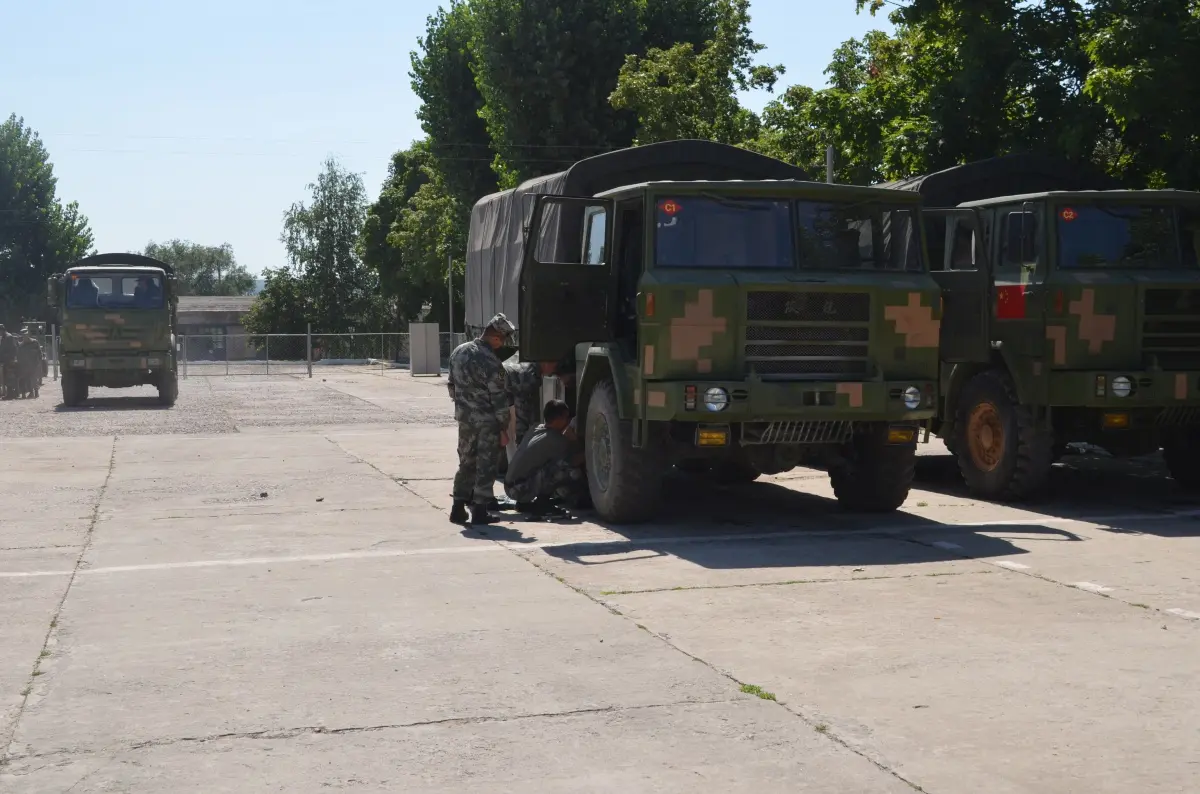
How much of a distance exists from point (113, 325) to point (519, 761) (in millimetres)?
27140

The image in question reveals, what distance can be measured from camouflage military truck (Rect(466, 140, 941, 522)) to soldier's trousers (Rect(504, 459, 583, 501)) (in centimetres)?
53

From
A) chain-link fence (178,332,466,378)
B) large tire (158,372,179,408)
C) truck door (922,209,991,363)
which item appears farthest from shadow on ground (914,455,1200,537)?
chain-link fence (178,332,466,378)

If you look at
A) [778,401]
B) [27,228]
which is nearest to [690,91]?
[778,401]

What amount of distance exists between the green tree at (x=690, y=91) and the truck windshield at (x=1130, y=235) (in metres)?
25.8

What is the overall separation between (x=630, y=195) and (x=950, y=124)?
1026cm

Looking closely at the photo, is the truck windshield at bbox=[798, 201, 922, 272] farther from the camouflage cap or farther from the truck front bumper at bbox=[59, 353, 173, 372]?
the truck front bumper at bbox=[59, 353, 173, 372]

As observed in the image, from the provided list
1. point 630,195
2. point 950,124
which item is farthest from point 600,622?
point 950,124

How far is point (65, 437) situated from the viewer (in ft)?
72.2

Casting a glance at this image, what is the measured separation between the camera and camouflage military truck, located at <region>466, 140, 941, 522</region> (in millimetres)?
10695

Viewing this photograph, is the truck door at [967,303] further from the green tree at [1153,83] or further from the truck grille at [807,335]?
the green tree at [1153,83]

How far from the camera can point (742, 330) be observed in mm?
10734

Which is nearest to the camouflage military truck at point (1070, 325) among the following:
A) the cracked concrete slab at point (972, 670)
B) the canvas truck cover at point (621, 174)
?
the canvas truck cover at point (621, 174)

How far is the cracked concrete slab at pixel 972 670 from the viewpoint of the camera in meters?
5.35

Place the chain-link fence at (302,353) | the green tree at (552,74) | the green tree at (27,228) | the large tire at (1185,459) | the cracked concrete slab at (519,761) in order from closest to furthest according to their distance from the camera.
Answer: the cracked concrete slab at (519,761) < the large tire at (1185,459) < the green tree at (552,74) < the chain-link fence at (302,353) < the green tree at (27,228)
